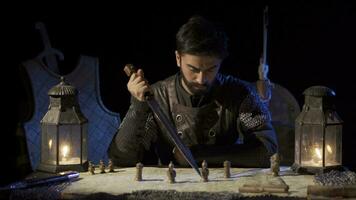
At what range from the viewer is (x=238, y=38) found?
4.68 metres

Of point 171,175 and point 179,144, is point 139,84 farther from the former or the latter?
point 171,175

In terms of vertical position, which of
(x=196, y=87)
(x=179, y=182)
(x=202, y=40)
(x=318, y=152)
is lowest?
(x=179, y=182)

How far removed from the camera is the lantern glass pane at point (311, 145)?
106 inches

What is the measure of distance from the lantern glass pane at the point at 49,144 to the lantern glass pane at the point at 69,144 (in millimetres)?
30

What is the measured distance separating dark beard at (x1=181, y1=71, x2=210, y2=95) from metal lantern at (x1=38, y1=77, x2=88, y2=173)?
2.24ft

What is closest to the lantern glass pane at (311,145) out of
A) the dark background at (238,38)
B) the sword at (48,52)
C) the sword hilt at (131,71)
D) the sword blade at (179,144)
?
the sword blade at (179,144)

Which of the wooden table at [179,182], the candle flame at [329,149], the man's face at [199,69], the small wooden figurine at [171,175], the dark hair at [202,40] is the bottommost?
the wooden table at [179,182]

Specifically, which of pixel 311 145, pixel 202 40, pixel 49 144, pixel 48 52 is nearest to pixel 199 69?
pixel 202 40

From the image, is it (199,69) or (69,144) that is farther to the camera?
(199,69)

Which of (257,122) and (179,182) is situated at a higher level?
(257,122)

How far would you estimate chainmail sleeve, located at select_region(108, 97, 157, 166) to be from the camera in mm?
3021

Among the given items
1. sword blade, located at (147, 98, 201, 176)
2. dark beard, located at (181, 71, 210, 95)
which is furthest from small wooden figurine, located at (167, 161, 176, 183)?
dark beard, located at (181, 71, 210, 95)

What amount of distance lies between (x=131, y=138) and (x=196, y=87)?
1.51 ft

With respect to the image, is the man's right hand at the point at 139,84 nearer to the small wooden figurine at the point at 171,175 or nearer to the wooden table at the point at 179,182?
the wooden table at the point at 179,182
